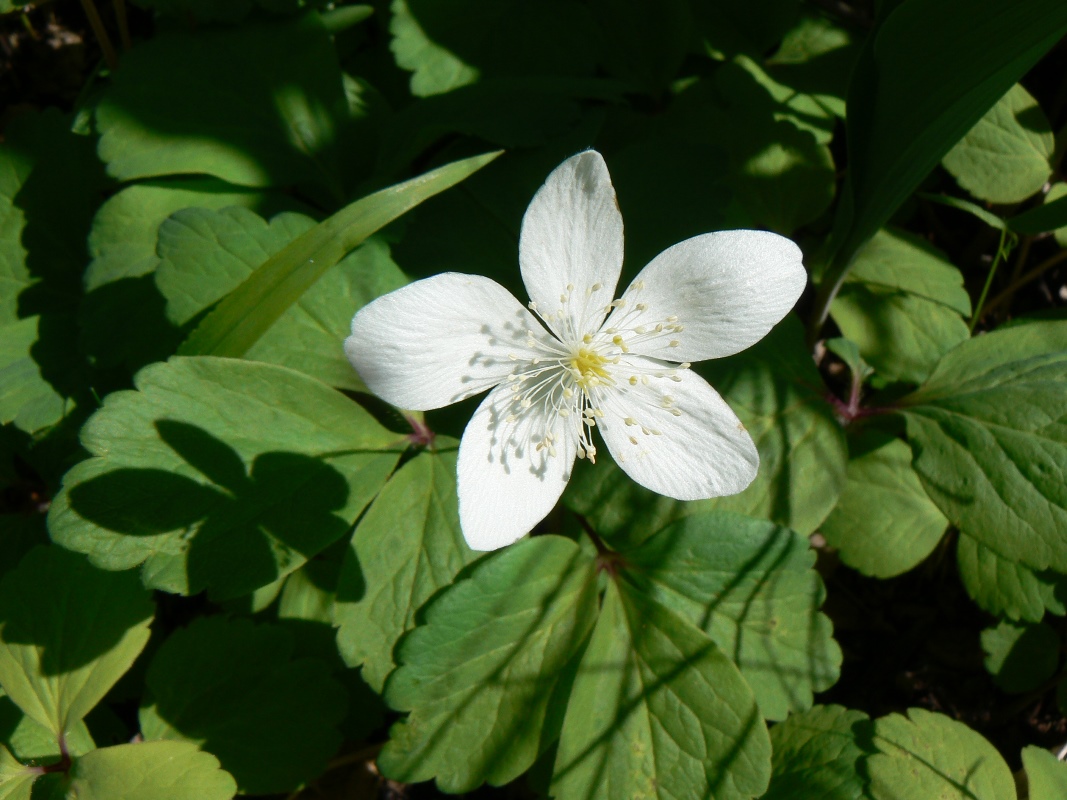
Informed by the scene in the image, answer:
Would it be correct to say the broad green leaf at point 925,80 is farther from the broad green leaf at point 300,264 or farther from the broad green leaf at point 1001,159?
the broad green leaf at point 300,264

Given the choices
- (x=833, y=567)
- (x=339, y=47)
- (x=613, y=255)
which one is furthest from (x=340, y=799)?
(x=339, y=47)

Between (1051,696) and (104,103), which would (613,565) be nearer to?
(1051,696)

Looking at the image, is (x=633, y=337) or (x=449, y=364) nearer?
(x=449, y=364)

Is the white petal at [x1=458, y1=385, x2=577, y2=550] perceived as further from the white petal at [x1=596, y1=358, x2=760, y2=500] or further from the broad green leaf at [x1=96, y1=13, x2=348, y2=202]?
the broad green leaf at [x1=96, y1=13, x2=348, y2=202]

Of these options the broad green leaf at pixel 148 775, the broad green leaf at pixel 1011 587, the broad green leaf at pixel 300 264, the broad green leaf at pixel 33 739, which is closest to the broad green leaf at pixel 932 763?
the broad green leaf at pixel 1011 587

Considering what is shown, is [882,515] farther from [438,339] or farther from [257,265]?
[257,265]

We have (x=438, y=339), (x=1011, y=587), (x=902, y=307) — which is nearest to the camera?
(x=438, y=339)

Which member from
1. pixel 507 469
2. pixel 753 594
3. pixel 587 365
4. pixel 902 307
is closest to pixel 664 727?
pixel 753 594
